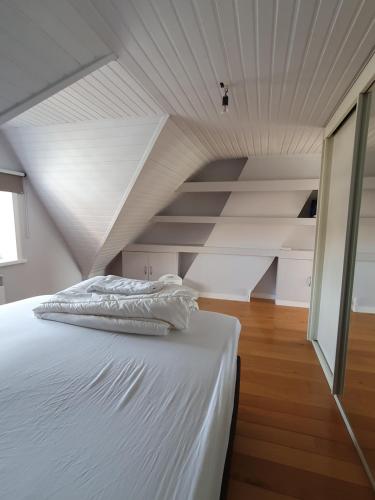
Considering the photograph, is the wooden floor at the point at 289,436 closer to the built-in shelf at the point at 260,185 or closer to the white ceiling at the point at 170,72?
the built-in shelf at the point at 260,185

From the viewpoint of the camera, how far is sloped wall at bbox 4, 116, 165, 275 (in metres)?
2.09

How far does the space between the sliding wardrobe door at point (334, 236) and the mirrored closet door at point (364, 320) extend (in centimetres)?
17

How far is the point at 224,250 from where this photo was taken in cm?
374

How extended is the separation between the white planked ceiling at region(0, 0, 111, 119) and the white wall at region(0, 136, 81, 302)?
1.60 m

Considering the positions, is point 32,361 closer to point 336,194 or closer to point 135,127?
point 135,127

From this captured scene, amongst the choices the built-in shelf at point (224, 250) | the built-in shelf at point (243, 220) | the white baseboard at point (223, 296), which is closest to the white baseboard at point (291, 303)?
the white baseboard at point (223, 296)

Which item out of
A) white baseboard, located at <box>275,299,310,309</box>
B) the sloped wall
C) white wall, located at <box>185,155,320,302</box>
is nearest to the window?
the sloped wall

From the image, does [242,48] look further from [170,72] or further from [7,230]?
[7,230]

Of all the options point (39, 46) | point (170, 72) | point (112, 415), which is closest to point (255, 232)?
point (170, 72)

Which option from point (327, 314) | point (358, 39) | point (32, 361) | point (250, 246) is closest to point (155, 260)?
point (250, 246)

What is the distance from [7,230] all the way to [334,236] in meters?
3.28

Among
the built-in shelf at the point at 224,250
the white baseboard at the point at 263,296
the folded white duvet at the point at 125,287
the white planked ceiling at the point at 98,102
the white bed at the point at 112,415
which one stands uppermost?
the white planked ceiling at the point at 98,102

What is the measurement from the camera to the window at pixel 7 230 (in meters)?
2.68

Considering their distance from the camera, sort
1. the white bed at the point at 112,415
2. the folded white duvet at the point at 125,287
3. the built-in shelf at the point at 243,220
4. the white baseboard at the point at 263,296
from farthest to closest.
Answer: the white baseboard at the point at 263,296 → the built-in shelf at the point at 243,220 → the folded white duvet at the point at 125,287 → the white bed at the point at 112,415
